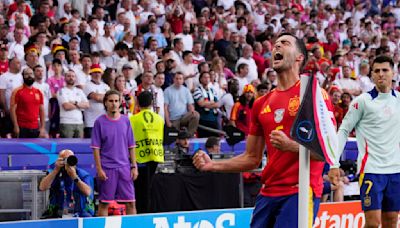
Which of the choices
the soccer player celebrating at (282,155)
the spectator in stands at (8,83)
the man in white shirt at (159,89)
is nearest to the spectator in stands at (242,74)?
the man in white shirt at (159,89)

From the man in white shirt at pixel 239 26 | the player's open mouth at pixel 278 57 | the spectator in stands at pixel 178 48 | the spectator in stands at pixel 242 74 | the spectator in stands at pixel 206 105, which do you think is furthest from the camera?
the man in white shirt at pixel 239 26

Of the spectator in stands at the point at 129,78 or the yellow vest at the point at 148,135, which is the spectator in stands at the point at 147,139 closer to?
the yellow vest at the point at 148,135

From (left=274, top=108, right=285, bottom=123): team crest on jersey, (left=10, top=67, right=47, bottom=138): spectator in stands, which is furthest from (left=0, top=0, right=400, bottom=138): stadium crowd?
(left=274, top=108, right=285, bottom=123): team crest on jersey

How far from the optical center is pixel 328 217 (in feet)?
40.4

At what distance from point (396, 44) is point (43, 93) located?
14419 mm

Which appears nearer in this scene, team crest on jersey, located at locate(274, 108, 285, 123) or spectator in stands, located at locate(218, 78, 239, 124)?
team crest on jersey, located at locate(274, 108, 285, 123)

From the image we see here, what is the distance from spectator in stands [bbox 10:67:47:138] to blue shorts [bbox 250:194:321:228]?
887 cm

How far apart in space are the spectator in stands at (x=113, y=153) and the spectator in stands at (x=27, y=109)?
3158mm

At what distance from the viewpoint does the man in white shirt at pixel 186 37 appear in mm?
21750

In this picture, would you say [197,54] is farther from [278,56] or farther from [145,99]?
[278,56]

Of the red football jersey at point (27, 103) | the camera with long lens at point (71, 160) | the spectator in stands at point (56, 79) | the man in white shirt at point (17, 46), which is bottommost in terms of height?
the camera with long lens at point (71, 160)

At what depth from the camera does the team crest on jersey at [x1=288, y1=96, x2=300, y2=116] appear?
23.9 ft

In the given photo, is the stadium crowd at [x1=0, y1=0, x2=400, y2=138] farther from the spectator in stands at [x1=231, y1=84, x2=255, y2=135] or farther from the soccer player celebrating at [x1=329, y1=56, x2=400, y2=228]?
the soccer player celebrating at [x1=329, y1=56, x2=400, y2=228]

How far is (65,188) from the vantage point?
11.8 m
